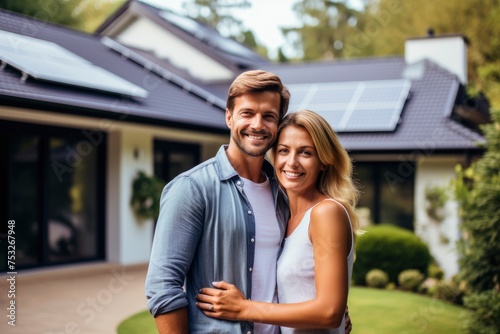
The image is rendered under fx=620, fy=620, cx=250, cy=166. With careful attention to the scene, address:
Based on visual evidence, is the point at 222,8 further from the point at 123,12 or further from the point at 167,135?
the point at 167,135

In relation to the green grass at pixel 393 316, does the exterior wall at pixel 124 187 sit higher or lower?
higher

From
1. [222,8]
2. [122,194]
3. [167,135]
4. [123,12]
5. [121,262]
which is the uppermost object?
[222,8]

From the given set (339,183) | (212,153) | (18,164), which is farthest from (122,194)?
(339,183)

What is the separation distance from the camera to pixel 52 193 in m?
11.4

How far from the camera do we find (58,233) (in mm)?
11508

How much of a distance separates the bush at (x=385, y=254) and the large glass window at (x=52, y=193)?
5161 mm

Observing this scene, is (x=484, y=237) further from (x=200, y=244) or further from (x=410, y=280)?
(x=200, y=244)

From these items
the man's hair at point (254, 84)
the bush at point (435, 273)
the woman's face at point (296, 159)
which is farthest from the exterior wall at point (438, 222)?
the man's hair at point (254, 84)

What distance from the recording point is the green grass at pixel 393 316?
8.00 metres

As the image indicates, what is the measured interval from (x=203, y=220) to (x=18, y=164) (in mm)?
8841

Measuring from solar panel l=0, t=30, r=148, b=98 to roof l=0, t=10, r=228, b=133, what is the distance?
169 millimetres

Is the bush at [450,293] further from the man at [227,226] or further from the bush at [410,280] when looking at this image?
the man at [227,226]

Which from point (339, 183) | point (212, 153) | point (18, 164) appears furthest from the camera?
point (212, 153)

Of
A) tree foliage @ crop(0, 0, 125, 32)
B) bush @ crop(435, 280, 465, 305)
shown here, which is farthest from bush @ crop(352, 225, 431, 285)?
tree foliage @ crop(0, 0, 125, 32)
